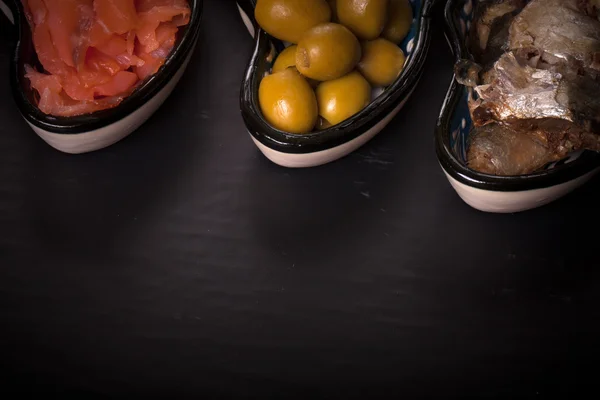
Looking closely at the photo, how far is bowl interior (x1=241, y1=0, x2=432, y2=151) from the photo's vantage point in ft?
2.44

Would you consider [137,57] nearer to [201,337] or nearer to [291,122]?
[291,122]

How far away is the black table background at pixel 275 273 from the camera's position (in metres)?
0.73

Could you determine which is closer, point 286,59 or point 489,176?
point 489,176

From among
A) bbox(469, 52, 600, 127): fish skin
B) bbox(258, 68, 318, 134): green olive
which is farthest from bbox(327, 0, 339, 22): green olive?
bbox(469, 52, 600, 127): fish skin

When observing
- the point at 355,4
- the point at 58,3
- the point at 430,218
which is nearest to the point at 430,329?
the point at 430,218

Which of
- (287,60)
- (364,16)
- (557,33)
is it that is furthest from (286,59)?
(557,33)

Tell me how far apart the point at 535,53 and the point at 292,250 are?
0.36 meters

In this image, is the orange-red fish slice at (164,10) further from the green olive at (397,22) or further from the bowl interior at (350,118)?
the green olive at (397,22)

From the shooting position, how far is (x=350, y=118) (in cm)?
76

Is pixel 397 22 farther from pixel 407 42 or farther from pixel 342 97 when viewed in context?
pixel 342 97

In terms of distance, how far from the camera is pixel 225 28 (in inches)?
39.2

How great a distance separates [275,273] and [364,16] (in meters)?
0.33

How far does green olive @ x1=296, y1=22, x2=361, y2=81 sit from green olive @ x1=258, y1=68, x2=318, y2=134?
2 centimetres

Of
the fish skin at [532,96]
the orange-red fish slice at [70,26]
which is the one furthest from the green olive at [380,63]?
the orange-red fish slice at [70,26]
